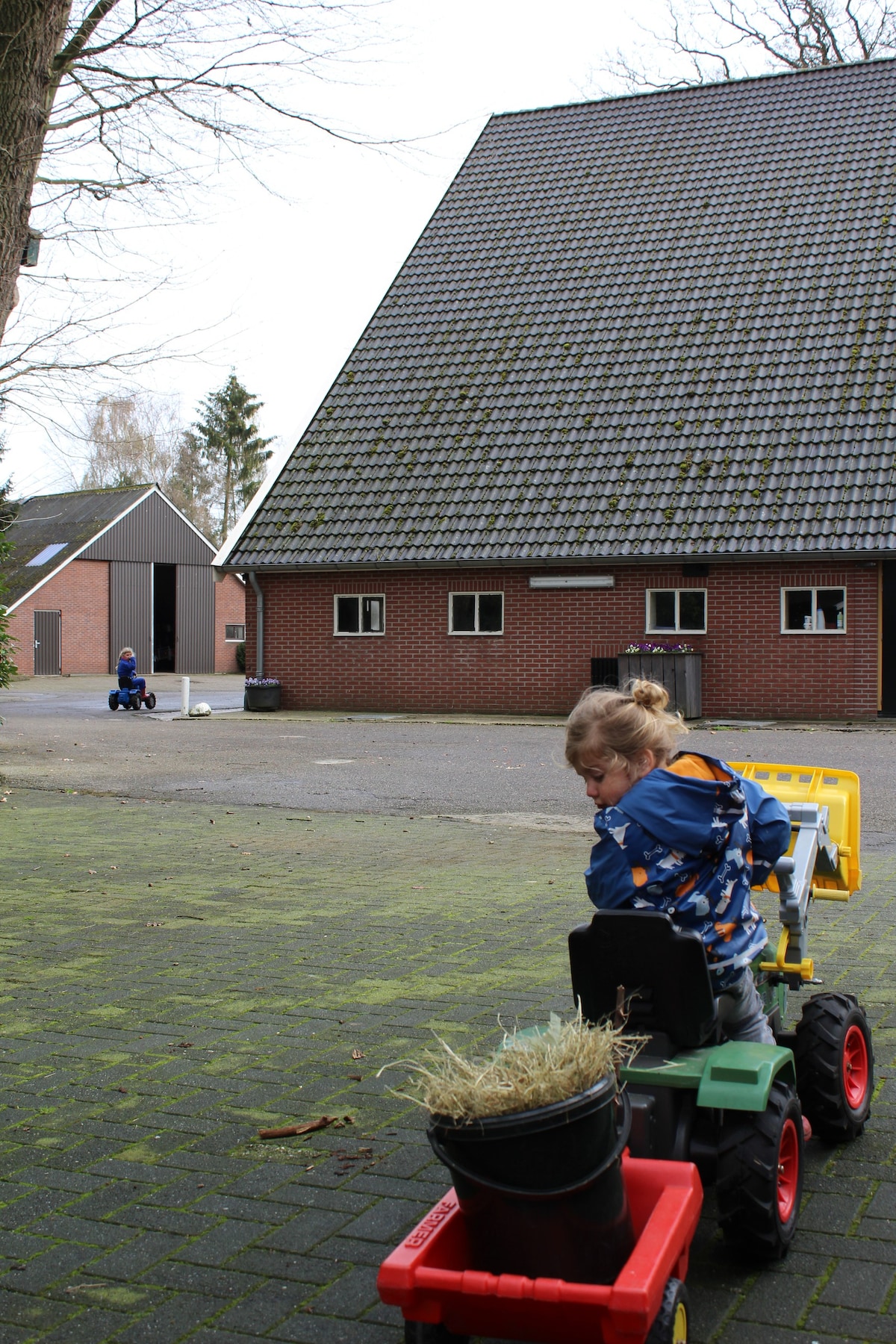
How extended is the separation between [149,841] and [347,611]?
1640cm

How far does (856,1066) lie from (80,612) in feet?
177

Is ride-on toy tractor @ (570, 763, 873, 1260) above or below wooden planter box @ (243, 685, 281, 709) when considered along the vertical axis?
below

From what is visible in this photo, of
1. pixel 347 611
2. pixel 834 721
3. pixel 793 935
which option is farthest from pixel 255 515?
pixel 793 935

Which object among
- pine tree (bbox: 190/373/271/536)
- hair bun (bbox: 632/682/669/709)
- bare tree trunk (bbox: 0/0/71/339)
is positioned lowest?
hair bun (bbox: 632/682/669/709)

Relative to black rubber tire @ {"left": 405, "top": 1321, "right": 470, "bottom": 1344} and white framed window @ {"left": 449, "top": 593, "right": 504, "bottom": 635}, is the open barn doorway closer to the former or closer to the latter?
white framed window @ {"left": 449, "top": 593, "right": 504, "bottom": 635}

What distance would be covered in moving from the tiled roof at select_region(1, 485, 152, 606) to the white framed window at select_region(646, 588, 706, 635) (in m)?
35.5

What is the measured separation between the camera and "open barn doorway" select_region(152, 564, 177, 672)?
5884 cm

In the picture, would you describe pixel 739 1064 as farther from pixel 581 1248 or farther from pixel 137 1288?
pixel 137 1288

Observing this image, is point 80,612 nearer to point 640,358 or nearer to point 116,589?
point 116,589

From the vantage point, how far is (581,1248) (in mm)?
2607

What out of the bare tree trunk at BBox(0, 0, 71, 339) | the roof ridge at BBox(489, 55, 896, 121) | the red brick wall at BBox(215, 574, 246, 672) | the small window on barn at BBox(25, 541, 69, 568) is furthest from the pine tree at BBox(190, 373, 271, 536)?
the bare tree trunk at BBox(0, 0, 71, 339)

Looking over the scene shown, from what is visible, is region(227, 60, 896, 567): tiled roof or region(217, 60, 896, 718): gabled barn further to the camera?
region(227, 60, 896, 567): tiled roof

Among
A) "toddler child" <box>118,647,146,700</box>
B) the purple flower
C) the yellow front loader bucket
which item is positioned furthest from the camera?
"toddler child" <box>118,647,146,700</box>

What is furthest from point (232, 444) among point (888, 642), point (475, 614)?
point (888, 642)
